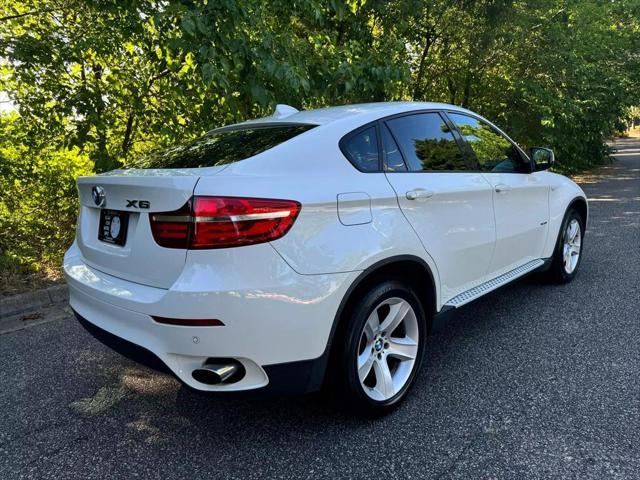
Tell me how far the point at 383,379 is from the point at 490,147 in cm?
207

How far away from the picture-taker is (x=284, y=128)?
272 cm

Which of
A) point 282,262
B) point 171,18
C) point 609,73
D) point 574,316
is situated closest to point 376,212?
point 282,262

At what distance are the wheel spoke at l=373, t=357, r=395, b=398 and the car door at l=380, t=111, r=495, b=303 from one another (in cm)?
63

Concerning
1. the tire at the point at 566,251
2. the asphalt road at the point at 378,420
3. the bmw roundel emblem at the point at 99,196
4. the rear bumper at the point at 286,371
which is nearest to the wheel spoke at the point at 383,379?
the asphalt road at the point at 378,420

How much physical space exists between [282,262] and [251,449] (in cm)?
100

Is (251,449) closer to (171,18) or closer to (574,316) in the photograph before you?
(574,316)

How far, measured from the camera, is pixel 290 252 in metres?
2.09

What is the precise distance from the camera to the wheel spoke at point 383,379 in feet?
8.48

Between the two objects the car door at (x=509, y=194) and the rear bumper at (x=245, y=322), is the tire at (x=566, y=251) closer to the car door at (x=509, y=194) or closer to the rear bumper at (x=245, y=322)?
the car door at (x=509, y=194)

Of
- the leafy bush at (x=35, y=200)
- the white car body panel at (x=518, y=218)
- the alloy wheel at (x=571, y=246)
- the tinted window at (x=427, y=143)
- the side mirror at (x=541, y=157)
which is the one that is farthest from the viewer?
the leafy bush at (x=35, y=200)

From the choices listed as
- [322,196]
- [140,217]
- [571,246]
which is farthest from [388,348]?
[571,246]

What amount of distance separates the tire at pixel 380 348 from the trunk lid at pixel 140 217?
89cm

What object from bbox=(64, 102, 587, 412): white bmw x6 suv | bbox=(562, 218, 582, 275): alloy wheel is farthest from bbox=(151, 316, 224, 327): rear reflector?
bbox=(562, 218, 582, 275): alloy wheel

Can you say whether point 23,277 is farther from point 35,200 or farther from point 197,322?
point 197,322
